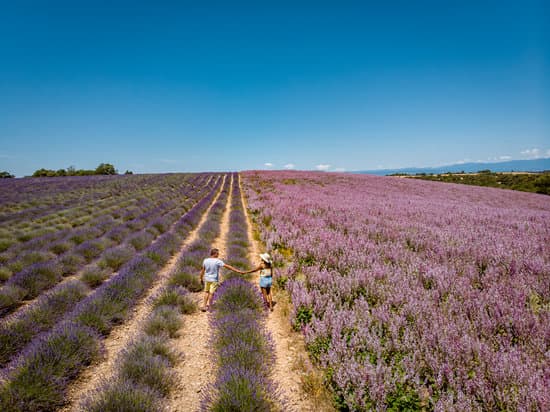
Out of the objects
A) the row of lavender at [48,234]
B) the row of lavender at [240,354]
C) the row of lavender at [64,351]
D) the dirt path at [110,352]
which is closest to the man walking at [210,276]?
the row of lavender at [240,354]

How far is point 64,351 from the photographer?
9.77ft

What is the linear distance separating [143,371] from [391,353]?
2.73 meters

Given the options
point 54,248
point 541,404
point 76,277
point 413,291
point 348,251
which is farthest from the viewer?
point 54,248

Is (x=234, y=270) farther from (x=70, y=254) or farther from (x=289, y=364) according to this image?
(x=70, y=254)

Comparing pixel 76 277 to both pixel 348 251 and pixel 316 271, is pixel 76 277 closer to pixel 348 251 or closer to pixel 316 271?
pixel 316 271

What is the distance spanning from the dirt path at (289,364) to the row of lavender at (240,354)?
5.6 inches

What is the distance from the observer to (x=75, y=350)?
121 inches

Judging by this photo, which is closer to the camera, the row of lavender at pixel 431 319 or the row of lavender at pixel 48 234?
the row of lavender at pixel 431 319

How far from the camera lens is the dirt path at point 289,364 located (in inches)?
99.8

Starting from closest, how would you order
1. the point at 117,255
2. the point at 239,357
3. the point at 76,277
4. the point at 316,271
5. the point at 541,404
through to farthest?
1. the point at 541,404
2. the point at 239,357
3. the point at 316,271
4. the point at 76,277
5. the point at 117,255

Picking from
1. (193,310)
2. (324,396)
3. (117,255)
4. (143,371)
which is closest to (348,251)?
(324,396)

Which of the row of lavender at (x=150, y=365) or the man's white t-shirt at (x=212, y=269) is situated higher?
the man's white t-shirt at (x=212, y=269)

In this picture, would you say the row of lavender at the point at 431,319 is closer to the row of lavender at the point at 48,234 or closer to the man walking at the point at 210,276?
the man walking at the point at 210,276

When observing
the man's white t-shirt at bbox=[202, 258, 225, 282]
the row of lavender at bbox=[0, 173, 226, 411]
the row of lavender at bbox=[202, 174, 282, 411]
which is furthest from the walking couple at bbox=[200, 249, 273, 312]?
the row of lavender at bbox=[0, 173, 226, 411]
